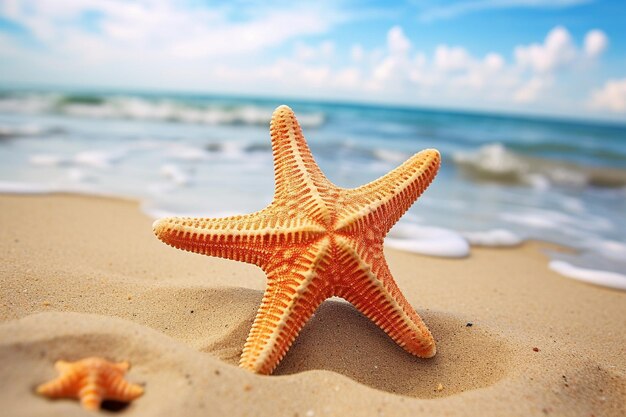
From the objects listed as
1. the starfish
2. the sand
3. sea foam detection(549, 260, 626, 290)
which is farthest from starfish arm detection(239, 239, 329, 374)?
sea foam detection(549, 260, 626, 290)

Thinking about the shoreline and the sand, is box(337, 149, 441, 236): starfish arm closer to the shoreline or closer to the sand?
the sand

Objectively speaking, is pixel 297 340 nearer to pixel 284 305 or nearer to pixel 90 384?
pixel 284 305

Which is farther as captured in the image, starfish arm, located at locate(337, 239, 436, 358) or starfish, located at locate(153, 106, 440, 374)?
starfish arm, located at locate(337, 239, 436, 358)

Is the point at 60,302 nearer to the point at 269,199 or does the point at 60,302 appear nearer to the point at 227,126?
the point at 269,199

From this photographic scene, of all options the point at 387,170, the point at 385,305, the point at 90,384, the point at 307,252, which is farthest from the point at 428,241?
the point at 387,170

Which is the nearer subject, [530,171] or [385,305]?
[385,305]

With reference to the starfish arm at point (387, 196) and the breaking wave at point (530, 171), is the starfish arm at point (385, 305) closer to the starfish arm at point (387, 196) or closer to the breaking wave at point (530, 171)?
the starfish arm at point (387, 196)

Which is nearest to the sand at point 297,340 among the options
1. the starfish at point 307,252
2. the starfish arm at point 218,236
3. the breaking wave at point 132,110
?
the starfish at point 307,252
